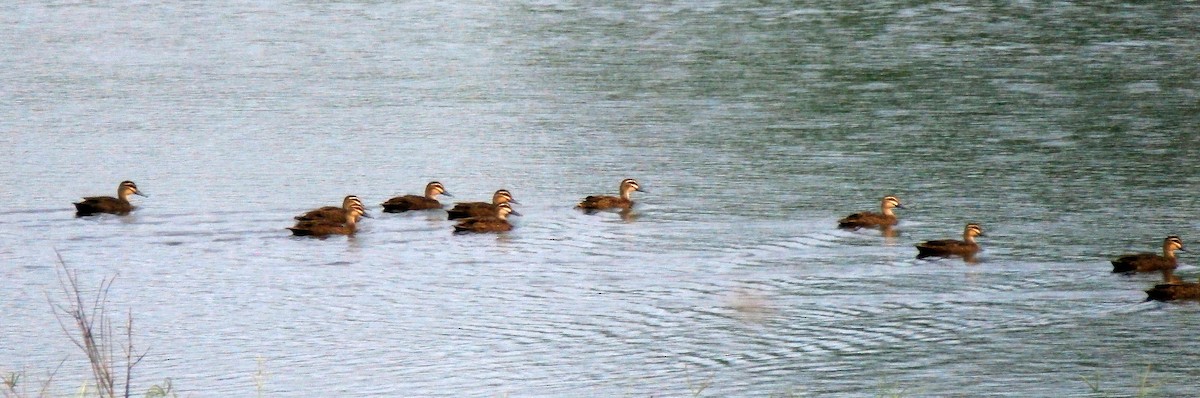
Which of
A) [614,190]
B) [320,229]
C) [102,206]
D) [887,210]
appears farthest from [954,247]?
[102,206]

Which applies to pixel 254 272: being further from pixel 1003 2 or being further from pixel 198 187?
pixel 1003 2

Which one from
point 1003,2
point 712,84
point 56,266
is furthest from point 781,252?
point 1003,2

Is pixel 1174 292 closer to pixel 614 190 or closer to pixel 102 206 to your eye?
pixel 614 190

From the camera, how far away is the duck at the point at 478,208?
17.7 meters

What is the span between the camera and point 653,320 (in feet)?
46.0

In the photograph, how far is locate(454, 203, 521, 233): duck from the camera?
17406mm

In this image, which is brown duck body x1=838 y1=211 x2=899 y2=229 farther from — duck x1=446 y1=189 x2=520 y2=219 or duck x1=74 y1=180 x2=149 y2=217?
duck x1=74 y1=180 x2=149 y2=217

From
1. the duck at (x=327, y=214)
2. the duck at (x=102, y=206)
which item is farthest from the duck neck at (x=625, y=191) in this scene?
the duck at (x=102, y=206)

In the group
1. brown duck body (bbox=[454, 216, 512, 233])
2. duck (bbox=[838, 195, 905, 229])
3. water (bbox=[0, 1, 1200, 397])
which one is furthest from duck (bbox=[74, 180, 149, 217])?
duck (bbox=[838, 195, 905, 229])

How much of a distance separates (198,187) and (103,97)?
25.2 ft

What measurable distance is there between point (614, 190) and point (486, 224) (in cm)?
277

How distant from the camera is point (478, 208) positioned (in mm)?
17828

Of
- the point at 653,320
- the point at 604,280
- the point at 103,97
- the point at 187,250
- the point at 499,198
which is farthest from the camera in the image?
the point at 103,97

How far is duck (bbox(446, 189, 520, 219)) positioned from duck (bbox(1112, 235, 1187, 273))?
5.57 metres
